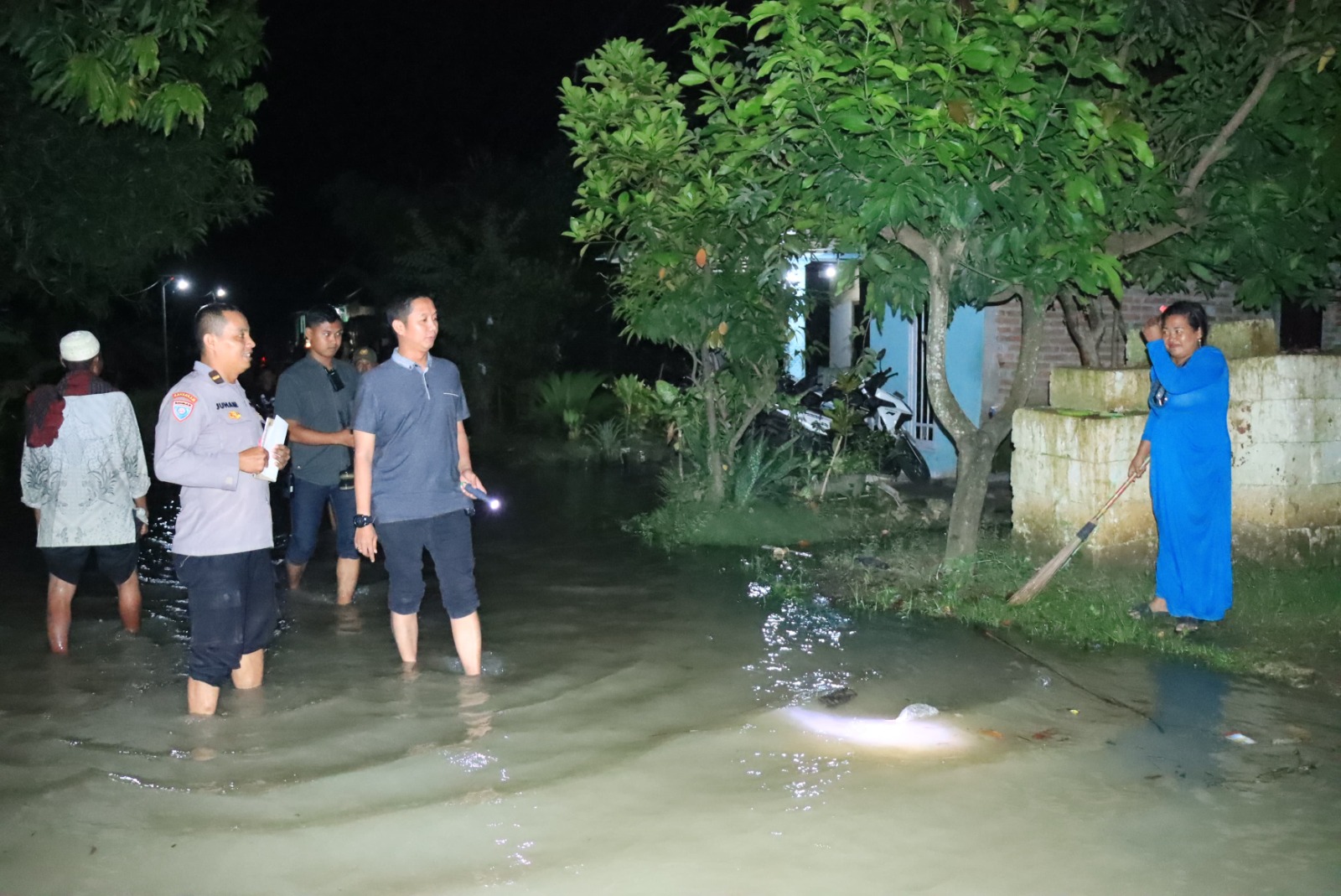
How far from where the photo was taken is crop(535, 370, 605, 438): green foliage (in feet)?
56.0

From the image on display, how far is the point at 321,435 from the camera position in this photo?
760cm

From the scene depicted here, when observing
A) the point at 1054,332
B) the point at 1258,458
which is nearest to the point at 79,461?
the point at 1258,458

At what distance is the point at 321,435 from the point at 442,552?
6.44ft

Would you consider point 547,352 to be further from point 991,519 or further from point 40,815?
point 40,815

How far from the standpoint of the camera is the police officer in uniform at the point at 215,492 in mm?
5410

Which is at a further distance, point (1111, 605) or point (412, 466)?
point (1111, 605)

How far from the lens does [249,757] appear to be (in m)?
5.20

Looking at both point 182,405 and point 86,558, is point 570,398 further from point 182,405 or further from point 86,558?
point 182,405

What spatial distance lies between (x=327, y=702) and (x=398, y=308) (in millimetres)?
1958

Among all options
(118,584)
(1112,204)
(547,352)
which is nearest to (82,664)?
(118,584)

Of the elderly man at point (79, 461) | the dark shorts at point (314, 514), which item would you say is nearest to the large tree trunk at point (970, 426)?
the dark shorts at point (314, 514)

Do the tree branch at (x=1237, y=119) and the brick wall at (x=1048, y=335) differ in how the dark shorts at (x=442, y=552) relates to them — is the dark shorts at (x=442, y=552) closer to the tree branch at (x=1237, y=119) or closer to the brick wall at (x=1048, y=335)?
the tree branch at (x=1237, y=119)

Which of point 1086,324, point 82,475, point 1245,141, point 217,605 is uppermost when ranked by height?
point 1245,141

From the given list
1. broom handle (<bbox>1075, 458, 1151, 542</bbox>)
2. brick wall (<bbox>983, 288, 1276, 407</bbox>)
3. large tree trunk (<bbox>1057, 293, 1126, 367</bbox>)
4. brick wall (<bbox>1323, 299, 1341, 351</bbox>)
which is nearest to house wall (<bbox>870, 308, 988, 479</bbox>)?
Answer: brick wall (<bbox>983, 288, 1276, 407</bbox>)
